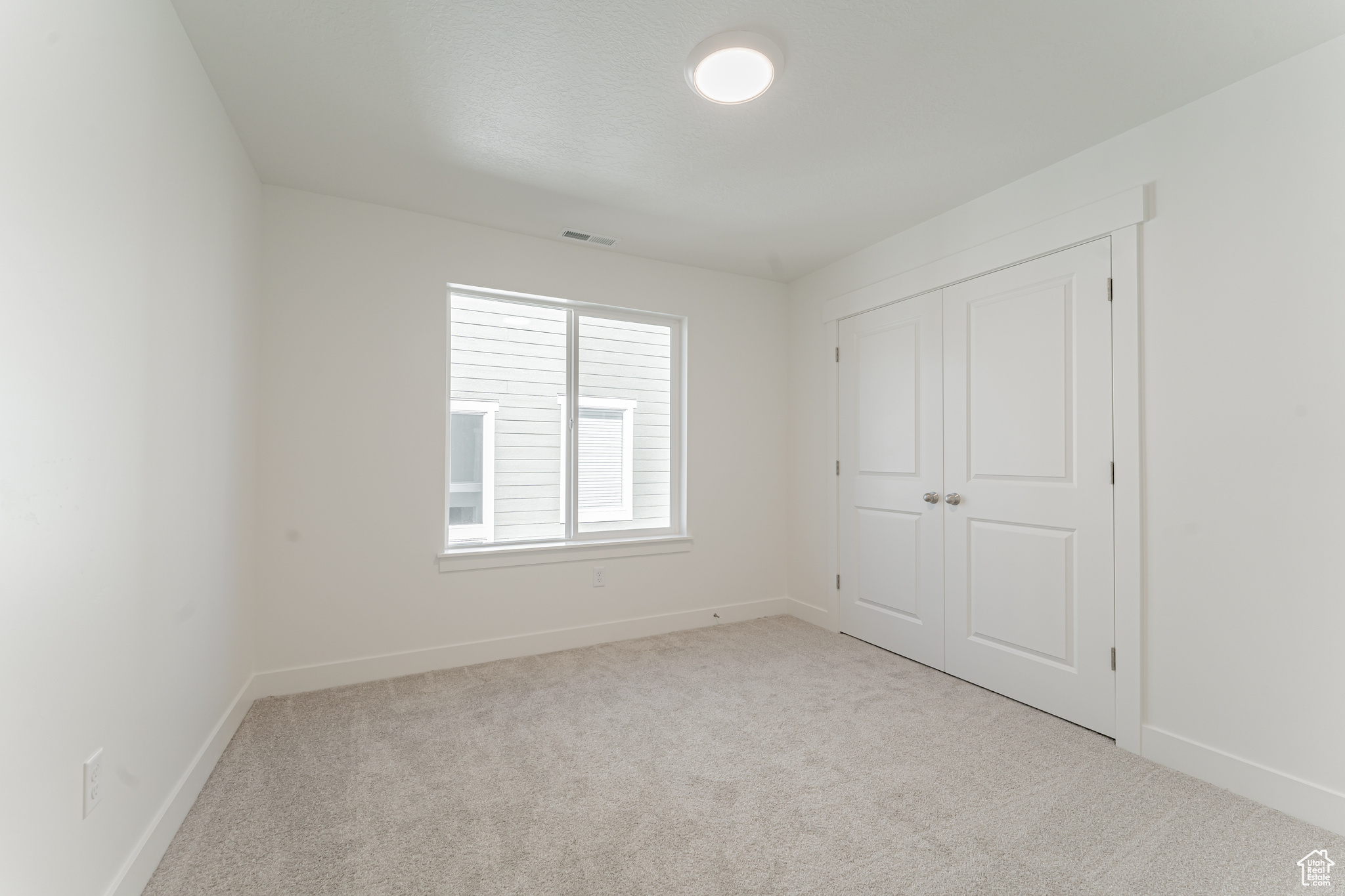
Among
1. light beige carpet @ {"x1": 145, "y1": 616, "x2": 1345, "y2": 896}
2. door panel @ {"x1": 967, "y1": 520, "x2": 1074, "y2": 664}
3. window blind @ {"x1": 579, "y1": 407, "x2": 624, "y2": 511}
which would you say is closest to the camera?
light beige carpet @ {"x1": 145, "y1": 616, "x2": 1345, "y2": 896}

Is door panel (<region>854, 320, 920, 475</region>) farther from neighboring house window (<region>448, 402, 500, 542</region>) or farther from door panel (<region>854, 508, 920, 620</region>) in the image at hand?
neighboring house window (<region>448, 402, 500, 542</region>)

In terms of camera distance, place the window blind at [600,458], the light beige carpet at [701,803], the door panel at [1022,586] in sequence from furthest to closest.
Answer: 1. the window blind at [600,458]
2. the door panel at [1022,586]
3. the light beige carpet at [701,803]

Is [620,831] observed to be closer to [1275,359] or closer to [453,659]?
[453,659]

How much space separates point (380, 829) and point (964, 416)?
9.90 feet

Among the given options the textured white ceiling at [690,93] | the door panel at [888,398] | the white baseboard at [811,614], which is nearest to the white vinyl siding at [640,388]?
the textured white ceiling at [690,93]

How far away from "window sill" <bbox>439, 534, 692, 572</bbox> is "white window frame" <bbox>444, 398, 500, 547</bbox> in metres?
0.08

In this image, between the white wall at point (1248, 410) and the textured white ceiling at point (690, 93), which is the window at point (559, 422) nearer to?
the textured white ceiling at point (690, 93)

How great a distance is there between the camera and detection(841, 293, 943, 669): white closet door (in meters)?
3.34

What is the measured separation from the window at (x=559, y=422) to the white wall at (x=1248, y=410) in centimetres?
257

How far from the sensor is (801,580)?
434 centimetres

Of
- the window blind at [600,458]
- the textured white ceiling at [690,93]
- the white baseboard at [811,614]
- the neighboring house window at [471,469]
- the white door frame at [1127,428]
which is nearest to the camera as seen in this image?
the textured white ceiling at [690,93]

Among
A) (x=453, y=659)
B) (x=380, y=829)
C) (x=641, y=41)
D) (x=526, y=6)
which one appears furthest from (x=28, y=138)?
(x=453, y=659)

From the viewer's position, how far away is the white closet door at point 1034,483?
8.39 feet

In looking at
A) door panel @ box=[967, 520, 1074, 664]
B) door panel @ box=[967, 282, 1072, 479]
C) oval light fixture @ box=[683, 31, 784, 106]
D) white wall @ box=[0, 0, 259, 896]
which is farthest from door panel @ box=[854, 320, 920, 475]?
white wall @ box=[0, 0, 259, 896]
